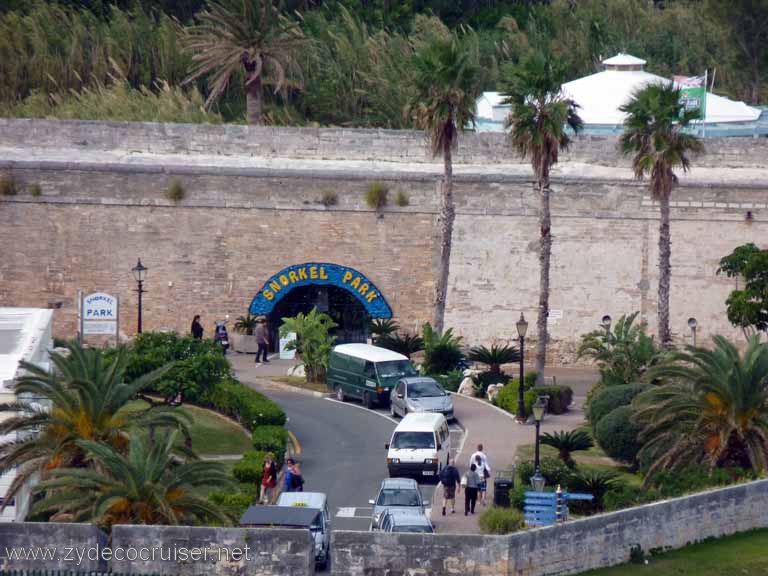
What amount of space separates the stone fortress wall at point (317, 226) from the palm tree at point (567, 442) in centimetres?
1338

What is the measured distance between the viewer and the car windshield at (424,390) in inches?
1656

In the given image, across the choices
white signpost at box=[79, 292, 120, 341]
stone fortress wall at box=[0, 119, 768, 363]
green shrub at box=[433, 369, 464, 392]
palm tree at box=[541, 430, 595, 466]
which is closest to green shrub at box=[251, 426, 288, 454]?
palm tree at box=[541, 430, 595, 466]

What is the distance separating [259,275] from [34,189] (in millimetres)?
7193

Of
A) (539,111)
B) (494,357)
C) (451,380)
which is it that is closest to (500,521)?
(451,380)

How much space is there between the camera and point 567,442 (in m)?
38.6

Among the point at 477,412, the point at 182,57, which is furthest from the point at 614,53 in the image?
the point at 477,412

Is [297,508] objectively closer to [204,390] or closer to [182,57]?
[204,390]

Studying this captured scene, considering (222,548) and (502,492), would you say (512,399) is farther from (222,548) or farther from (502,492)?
(222,548)

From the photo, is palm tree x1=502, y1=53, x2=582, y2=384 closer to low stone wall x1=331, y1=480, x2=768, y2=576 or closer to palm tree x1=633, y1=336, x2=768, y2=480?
palm tree x1=633, y1=336, x2=768, y2=480

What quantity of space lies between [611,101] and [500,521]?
88.6 ft

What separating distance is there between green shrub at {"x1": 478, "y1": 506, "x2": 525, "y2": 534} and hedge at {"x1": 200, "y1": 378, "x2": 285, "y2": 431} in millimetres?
8968

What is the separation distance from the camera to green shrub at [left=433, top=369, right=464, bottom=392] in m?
46.4

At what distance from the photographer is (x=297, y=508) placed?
99.9 ft

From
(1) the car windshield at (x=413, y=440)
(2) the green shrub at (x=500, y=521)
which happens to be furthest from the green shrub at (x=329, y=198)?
(2) the green shrub at (x=500, y=521)
